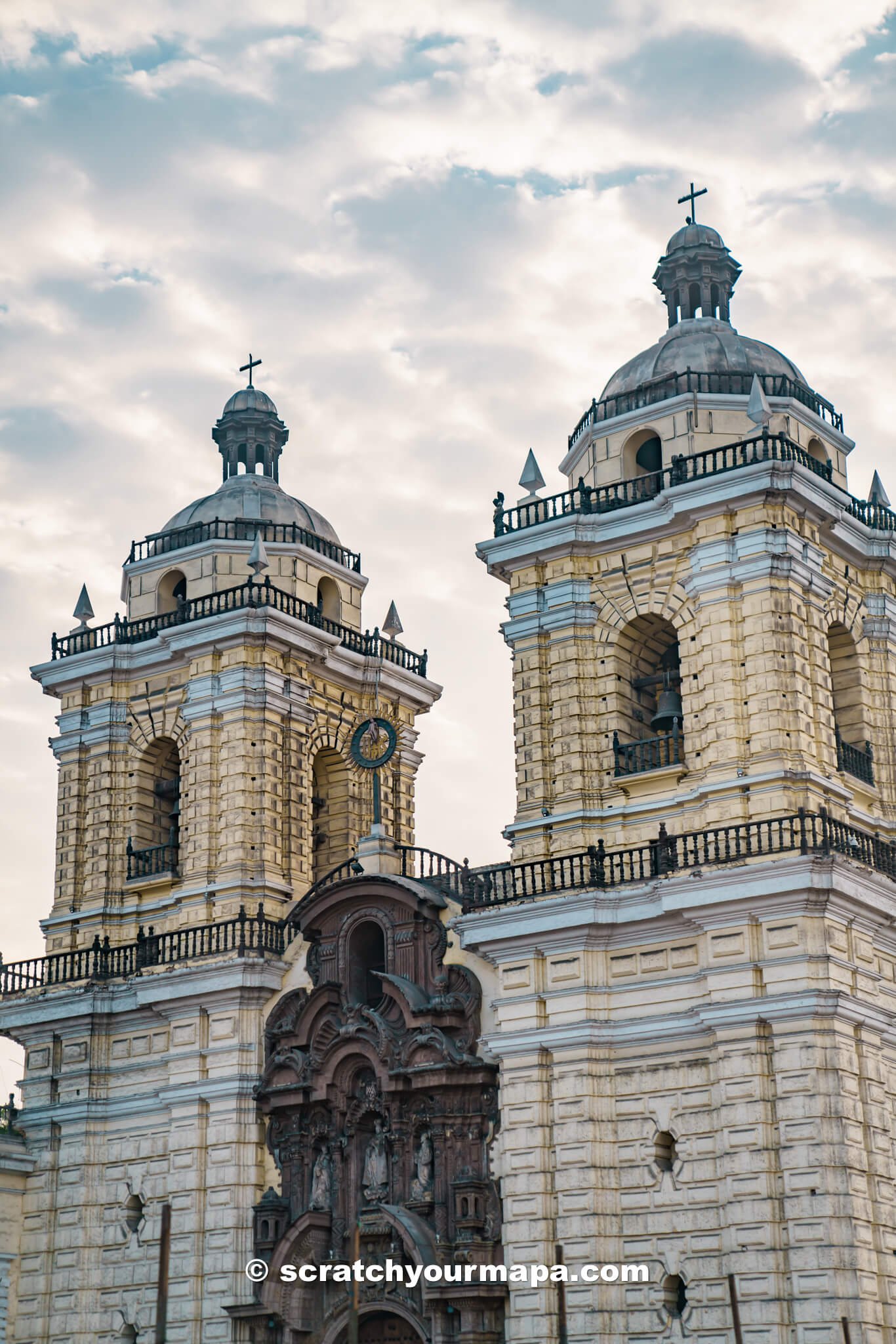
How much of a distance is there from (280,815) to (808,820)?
13.2 metres

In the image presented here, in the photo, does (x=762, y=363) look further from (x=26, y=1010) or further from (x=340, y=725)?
(x=26, y=1010)

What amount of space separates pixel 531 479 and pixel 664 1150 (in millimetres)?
14254

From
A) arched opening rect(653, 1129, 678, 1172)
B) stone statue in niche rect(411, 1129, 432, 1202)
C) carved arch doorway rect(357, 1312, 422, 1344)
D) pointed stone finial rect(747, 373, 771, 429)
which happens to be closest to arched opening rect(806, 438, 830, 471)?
pointed stone finial rect(747, 373, 771, 429)

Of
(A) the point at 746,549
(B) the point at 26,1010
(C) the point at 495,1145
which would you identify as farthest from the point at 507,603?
(B) the point at 26,1010

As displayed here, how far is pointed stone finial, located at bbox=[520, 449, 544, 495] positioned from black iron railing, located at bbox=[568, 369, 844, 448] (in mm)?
1503

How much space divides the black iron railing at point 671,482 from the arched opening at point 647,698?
105 inches

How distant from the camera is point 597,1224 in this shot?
3325 centimetres

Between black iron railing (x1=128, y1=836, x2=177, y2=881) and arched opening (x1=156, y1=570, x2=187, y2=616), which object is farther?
arched opening (x1=156, y1=570, x2=187, y2=616)

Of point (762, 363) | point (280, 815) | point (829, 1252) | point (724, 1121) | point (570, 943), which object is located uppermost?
point (762, 363)

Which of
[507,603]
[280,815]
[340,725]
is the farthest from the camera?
[340,725]

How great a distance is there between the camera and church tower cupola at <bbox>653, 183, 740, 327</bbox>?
42812mm

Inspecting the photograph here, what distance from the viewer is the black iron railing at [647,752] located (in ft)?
120

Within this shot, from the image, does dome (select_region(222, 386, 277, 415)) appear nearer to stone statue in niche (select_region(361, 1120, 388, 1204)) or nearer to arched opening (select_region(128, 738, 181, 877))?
arched opening (select_region(128, 738, 181, 877))

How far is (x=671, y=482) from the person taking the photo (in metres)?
37.8
